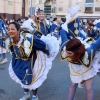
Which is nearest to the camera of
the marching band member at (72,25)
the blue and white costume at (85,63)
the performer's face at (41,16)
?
Answer: the blue and white costume at (85,63)

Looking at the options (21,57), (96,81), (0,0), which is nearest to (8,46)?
(21,57)

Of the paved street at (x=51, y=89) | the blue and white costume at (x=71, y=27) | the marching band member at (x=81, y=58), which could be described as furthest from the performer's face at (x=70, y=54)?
the paved street at (x=51, y=89)

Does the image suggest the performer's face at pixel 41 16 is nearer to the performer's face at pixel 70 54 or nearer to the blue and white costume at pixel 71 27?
the blue and white costume at pixel 71 27

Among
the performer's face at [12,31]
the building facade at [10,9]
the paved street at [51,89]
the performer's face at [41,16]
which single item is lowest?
the paved street at [51,89]

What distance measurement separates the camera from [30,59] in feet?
12.6

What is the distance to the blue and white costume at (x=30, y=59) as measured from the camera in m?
3.74

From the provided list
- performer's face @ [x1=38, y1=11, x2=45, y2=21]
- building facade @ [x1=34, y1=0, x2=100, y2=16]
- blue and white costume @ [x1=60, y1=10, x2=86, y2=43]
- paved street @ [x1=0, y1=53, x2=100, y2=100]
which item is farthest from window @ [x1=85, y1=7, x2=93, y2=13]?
blue and white costume @ [x1=60, y1=10, x2=86, y2=43]

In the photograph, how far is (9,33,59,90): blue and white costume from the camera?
12.3 ft

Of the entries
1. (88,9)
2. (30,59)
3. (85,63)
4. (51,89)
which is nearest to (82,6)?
(88,9)

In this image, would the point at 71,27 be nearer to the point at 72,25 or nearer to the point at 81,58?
the point at 72,25

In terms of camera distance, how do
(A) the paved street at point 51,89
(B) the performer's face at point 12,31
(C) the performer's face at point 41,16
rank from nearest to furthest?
(B) the performer's face at point 12,31 < (A) the paved street at point 51,89 < (C) the performer's face at point 41,16

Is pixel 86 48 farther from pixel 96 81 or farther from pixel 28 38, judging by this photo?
pixel 96 81

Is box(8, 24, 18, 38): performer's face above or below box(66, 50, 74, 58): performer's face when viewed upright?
above

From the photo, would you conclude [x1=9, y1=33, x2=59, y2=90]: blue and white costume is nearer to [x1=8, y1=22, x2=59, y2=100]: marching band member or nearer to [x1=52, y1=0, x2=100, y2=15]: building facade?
[x1=8, y1=22, x2=59, y2=100]: marching band member
